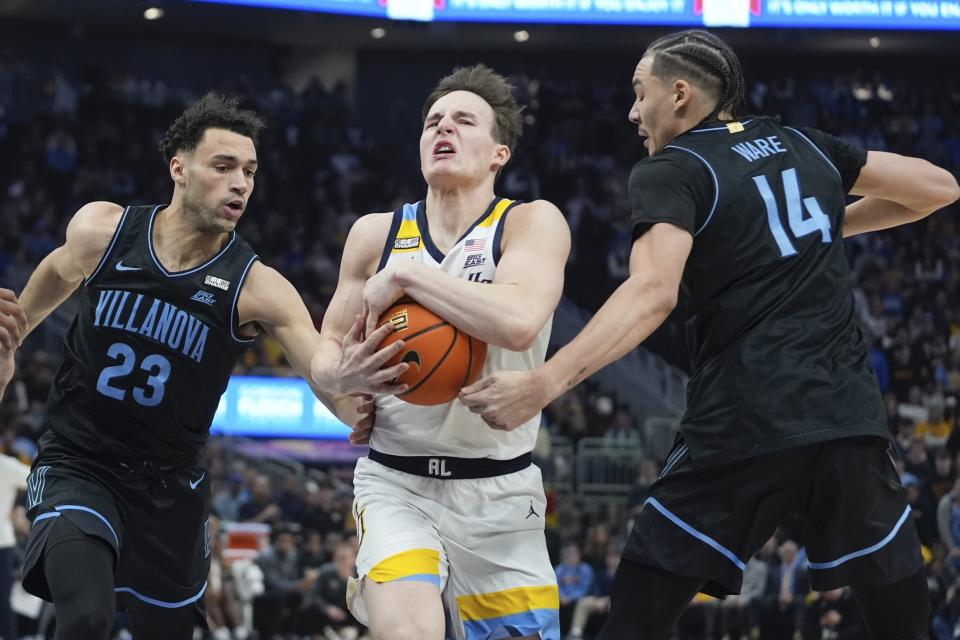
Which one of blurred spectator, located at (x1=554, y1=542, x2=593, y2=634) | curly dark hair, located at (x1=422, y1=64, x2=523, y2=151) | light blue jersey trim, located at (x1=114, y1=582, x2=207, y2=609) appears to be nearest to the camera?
curly dark hair, located at (x1=422, y1=64, x2=523, y2=151)

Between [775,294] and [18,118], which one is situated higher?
[18,118]

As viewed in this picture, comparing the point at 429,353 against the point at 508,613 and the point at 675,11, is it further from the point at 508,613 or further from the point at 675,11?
the point at 675,11

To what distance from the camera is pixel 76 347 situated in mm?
4988

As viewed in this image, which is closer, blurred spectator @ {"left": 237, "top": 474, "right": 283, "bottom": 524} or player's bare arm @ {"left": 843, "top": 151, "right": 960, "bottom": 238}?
player's bare arm @ {"left": 843, "top": 151, "right": 960, "bottom": 238}

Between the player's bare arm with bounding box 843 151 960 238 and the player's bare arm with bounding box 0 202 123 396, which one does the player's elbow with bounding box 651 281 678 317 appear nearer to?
the player's bare arm with bounding box 843 151 960 238

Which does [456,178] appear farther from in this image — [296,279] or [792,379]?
[296,279]

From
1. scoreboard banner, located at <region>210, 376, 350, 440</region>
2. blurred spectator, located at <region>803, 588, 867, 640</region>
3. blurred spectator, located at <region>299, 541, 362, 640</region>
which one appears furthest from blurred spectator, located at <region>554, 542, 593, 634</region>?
scoreboard banner, located at <region>210, 376, 350, 440</region>

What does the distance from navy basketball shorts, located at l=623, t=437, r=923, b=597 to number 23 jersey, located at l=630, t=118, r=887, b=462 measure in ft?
0.27

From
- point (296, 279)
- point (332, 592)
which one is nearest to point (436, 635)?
point (332, 592)

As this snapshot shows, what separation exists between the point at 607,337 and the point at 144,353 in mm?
2081

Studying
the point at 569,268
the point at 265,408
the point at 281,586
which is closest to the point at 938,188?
the point at 281,586

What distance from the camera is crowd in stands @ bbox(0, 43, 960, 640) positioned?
40.9 feet

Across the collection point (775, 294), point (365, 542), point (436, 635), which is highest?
point (775, 294)

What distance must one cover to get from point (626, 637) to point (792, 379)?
921 mm
